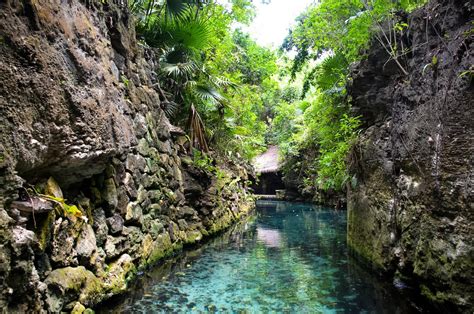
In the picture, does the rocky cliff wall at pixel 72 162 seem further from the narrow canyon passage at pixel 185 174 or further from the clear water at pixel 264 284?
the clear water at pixel 264 284

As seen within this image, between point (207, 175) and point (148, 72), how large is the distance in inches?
123

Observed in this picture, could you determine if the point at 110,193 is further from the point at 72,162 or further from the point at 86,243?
the point at 72,162

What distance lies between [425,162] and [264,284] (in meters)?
2.98

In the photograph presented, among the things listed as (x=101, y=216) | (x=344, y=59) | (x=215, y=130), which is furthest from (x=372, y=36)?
(x=215, y=130)

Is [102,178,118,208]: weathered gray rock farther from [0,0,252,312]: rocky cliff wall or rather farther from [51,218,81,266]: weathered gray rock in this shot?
[51,218,81,266]: weathered gray rock

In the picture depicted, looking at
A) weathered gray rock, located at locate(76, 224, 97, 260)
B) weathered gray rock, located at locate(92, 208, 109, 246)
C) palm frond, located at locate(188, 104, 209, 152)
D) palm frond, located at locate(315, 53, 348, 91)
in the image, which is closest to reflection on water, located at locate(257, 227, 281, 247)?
palm frond, located at locate(188, 104, 209, 152)

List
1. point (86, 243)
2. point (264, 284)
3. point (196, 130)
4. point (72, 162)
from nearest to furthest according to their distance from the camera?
point (72, 162) < point (86, 243) < point (264, 284) < point (196, 130)

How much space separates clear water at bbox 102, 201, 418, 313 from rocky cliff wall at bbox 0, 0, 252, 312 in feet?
1.72

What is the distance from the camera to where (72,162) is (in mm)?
3596

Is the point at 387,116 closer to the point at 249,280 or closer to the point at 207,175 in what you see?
the point at 249,280

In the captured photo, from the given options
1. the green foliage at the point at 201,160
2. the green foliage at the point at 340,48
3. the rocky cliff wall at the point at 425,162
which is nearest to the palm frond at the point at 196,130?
the green foliage at the point at 201,160

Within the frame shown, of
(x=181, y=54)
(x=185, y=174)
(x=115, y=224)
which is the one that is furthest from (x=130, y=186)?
(x=181, y=54)

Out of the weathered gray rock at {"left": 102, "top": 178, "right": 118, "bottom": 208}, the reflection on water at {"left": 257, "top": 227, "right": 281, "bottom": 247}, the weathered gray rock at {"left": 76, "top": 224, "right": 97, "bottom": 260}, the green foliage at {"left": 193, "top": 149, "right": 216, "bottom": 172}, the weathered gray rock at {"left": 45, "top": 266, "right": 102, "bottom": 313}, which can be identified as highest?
the green foliage at {"left": 193, "top": 149, "right": 216, "bottom": 172}

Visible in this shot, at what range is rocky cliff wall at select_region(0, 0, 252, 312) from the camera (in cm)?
276
